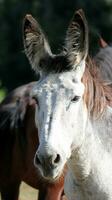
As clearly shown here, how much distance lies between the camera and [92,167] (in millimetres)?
5691

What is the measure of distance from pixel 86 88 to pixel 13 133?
2877 mm

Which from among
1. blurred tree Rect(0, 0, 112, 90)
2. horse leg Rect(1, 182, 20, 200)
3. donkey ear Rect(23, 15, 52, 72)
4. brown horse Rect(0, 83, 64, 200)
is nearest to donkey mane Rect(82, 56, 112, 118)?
donkey ear Rect(23, 15, 52, 72)

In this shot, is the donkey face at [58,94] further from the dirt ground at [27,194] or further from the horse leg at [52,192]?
the dirt ground at [27,194]

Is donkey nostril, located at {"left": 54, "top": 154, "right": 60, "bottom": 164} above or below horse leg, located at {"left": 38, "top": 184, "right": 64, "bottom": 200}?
above

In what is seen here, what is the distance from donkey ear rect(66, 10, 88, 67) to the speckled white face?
127 millimetres

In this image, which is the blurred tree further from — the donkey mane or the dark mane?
the donkey mane

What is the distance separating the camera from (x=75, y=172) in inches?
224

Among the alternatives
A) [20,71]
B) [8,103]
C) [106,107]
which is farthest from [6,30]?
[106,107]

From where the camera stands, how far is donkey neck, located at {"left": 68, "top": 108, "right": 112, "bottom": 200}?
5648mm

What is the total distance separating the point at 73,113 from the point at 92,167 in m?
0.50

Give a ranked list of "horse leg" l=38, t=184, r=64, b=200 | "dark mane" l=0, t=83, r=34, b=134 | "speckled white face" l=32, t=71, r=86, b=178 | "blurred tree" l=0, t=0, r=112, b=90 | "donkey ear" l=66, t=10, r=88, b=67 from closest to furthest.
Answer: "speckled white face" l=32, t=71, r=86, b=178
"donkey ear" l=66, t=10, r=88, b=67
"horse leg" l=38, t=184, r=64, b=200
"dark mane" l=0, t=83, r=34, b=134
"blurred tree" l=0, t=0, r=112, b=90

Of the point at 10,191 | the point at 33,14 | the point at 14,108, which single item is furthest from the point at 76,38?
the point at 33,14

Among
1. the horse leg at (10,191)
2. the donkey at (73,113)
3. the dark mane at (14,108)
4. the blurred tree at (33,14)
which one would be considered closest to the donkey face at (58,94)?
the donkey at (73,113)

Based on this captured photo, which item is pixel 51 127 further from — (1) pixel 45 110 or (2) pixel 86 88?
(2) pixel 86 88
